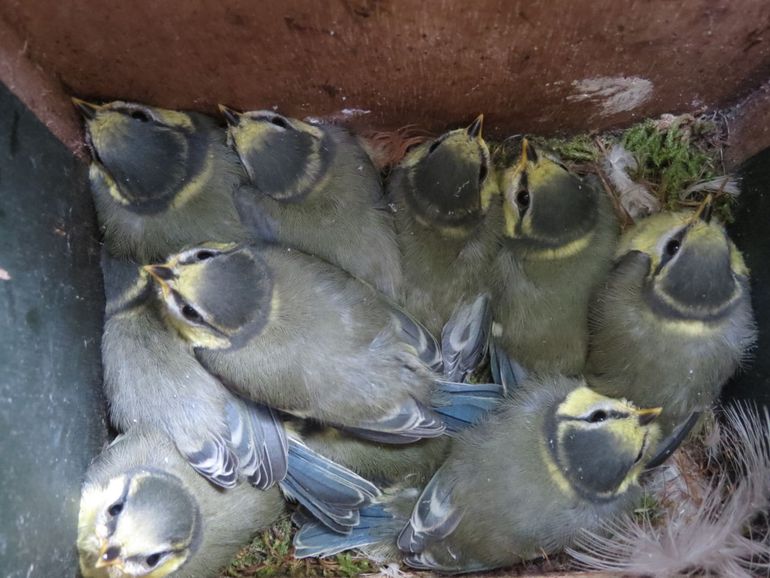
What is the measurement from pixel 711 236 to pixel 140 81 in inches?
44.2

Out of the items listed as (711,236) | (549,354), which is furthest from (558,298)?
(711,236)

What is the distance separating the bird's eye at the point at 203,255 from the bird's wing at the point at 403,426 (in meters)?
0.42

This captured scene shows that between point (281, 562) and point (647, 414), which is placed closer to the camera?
point (647, 414)

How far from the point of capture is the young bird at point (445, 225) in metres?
1.38

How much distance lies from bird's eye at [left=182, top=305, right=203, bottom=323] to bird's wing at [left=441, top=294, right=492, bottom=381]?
1.65 feet

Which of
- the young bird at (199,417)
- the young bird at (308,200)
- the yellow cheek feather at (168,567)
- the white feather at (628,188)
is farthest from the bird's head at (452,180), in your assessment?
the yellow cheek feather at (168,567)

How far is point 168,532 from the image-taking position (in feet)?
4.25

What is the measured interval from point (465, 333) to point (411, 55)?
1.85ft

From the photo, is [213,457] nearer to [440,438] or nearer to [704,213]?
[440,438]

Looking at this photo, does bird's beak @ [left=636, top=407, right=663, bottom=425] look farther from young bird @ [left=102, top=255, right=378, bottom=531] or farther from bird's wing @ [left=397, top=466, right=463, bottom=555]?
young bird @ [left=102, top=255, right=378, bottom=531]

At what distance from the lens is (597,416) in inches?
51.8

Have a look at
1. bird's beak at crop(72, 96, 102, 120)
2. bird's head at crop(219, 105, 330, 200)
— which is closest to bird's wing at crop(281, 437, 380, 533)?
bird's head at crop(219, 105, 330, 200)

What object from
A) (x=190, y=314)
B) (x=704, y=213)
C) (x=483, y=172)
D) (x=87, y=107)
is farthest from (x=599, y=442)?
(x=87, y=107)

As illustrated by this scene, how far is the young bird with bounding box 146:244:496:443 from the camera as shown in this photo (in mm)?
1246
